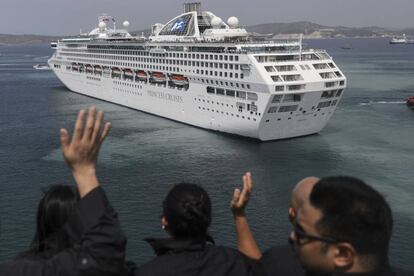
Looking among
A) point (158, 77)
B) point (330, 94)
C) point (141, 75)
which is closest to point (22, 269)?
point (330, 94)

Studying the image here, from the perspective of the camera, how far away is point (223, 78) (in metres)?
30.3

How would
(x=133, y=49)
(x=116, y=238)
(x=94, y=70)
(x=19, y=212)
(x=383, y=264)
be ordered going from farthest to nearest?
(x=94, y=70), (x=133, y=49), (x=19, y=212), (x=116, y=238), (x=383, y=264)

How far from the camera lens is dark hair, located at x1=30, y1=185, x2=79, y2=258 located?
2893 mm

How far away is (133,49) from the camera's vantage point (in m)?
42.2

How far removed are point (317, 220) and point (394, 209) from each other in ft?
56.6

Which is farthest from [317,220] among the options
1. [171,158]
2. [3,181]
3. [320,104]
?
[320,104]

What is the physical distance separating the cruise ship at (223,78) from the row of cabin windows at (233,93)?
55 mm

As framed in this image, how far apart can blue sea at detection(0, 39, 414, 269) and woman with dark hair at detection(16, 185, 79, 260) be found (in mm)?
11692

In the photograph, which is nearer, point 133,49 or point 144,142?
point 144,142

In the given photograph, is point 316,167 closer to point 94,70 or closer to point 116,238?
point 116,238

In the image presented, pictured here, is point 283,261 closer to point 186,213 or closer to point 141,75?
point 186,213

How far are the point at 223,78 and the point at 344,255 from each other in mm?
28391

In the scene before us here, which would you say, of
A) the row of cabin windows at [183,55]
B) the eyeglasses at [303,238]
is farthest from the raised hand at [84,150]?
the row of cabin windows at [183,55]

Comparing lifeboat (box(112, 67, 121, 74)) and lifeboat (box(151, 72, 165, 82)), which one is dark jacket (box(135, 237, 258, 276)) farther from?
lifeboat (box(112, 67, 121, 74))
